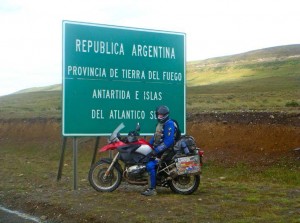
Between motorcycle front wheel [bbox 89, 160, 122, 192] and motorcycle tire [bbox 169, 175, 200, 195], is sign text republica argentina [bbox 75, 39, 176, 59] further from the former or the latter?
motorcycle tire [bbox 169, 175, 200, 195]

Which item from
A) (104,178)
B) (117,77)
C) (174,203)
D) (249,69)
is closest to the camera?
(174,203)

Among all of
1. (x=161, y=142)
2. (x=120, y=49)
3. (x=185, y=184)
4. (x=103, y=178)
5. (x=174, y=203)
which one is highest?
(x=120, y=49)

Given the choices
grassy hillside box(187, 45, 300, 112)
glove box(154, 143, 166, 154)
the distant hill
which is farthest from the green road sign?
the distant hill

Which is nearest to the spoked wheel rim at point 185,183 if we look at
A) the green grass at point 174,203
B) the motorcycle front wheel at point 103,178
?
the green grass at point 174,203

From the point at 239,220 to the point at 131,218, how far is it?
1.61 metres

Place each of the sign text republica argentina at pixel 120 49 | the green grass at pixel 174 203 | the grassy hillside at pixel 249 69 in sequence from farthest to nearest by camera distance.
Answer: the grassy hillside at pixel 249 69
the sign text republica argentina at pixel 120 49
the green grass at pixel 174 203

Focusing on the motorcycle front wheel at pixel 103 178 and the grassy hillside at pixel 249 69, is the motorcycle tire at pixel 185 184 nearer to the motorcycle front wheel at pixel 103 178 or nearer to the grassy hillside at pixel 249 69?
the motorcycle front wheel at pixel 103 178

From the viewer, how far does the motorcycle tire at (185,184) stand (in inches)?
450

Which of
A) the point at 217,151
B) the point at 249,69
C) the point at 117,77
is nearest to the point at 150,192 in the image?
the point at 117,77

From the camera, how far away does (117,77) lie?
13.5 m

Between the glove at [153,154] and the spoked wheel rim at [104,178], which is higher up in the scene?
the glove at [153,154]

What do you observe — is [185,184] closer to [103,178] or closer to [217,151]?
[103,178]

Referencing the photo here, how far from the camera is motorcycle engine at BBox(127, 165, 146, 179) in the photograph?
1130cm

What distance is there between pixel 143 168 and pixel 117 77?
9.71ft
